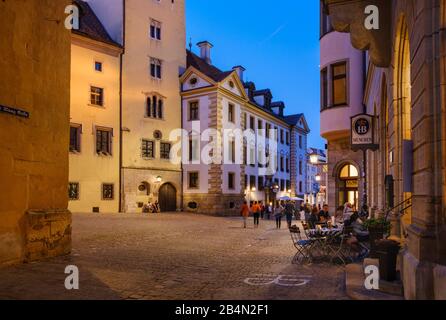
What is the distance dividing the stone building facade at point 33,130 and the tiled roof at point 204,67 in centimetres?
2675

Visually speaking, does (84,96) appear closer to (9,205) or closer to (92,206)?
(92,206)

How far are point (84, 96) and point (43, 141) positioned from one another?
68.9 feet

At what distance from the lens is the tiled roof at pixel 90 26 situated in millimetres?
31197

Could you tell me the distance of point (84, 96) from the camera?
3039 centimetres

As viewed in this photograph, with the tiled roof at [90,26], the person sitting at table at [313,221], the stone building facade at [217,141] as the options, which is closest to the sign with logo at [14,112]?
the person sitting at table at [313,221]

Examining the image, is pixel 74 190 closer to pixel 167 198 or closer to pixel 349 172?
pixel 167 198

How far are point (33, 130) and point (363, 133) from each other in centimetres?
1047

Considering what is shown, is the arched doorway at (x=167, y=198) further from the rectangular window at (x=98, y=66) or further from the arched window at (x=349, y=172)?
the arched window at (x=349, y=172)

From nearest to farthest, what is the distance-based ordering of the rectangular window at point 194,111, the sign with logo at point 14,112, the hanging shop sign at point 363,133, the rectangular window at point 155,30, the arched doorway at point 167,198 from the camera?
1. the sign with logo at point 14,112
2. the hanging shop sign at point 363,133
3. the rectangular window at point 155,30
4. the arched doorway at point 167,198
5. the rectangular window at point 194,111

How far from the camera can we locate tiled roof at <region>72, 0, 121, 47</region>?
31197 millimetres

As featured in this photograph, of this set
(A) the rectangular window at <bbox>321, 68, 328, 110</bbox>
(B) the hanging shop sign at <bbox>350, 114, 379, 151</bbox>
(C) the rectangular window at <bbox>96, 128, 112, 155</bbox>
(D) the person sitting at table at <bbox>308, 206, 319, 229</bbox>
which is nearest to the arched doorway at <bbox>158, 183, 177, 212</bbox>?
(C) the rectangular window at <bbox>96, 128, 112, 155</bbox>

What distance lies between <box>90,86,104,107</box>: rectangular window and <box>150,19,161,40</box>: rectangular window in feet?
24.9

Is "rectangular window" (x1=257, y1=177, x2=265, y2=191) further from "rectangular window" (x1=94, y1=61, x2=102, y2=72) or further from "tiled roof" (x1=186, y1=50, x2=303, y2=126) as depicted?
"rectangular window" (x1=94, y1=61, x2=102, y2=72)
